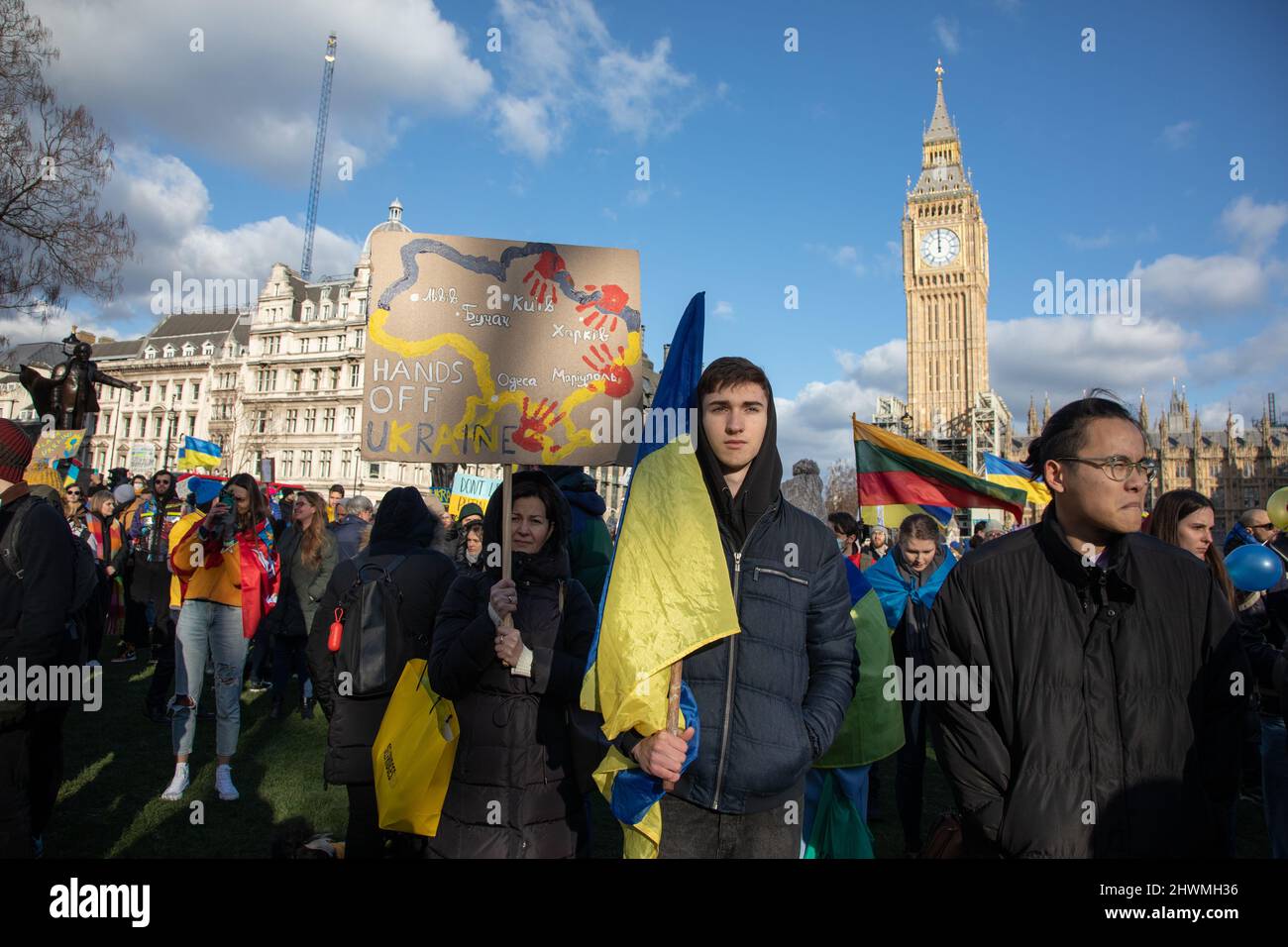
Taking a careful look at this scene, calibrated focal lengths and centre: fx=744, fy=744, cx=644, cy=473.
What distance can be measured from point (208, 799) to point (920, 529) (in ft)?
18.9

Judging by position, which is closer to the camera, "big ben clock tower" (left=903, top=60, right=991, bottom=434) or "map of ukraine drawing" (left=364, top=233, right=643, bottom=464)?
"map of ukraine drawing" (left=364, top=233, right=643, bottom=464)

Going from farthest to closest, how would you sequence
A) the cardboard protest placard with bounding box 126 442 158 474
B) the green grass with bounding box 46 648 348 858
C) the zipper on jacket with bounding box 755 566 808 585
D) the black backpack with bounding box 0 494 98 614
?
the cardboard protest placard with bounding box 126 442 158 474 → the green grass with bounding box 46 648 348 858 → the black backpack with bounding box 0 494 98 614 → the zipper on jacket with bounding box 755 566 808 585

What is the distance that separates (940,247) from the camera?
3789 inches

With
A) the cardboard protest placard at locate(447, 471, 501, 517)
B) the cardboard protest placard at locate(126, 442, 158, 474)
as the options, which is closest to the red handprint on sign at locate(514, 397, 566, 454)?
the cardboard protest placard at locate(447, 471, 501, 517)

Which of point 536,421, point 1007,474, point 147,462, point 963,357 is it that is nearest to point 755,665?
point 536,421

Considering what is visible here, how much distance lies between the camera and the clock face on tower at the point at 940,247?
95.5 m

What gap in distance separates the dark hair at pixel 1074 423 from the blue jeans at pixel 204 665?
18.8 feet

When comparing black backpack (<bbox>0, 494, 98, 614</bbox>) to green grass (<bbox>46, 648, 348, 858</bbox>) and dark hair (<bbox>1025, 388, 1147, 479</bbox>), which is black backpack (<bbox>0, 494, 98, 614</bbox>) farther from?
dark hair (<bbox>1025, 388, 1147, 479</bbox>)

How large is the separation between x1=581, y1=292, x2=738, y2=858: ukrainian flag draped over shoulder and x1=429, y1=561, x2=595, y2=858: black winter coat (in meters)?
0.78

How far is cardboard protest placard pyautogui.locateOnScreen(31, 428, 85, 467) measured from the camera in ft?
30.8

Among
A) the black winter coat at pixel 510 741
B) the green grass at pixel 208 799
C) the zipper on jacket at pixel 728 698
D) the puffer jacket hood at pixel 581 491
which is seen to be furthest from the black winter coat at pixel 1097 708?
the puffer jacket hood at pixel 581 491

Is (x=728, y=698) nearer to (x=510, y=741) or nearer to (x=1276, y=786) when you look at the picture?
(x=510, y=741)
